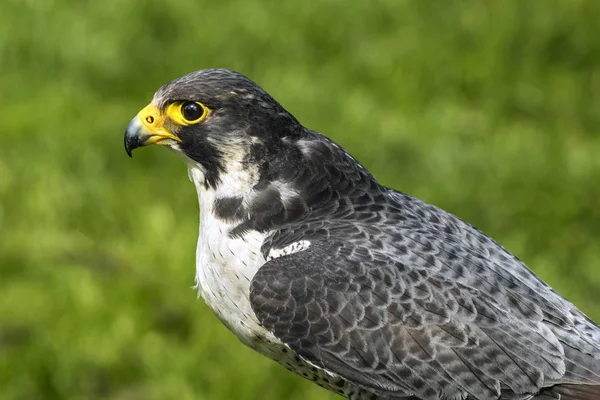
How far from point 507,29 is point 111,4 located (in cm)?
334

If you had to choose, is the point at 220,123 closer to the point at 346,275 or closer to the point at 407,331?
the point at 346,275

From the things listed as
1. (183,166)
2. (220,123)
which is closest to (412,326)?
(220,123)

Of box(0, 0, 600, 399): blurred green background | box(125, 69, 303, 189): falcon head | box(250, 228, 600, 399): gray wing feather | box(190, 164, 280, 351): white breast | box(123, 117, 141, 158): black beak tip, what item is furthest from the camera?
box(0, 0, 600, 399): blurred green background

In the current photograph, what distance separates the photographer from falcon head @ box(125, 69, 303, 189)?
437cm

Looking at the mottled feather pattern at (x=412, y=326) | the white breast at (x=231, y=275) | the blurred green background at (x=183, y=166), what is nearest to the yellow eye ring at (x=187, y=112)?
the white breast at (x=231, y=275)

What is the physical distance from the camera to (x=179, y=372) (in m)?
6.48

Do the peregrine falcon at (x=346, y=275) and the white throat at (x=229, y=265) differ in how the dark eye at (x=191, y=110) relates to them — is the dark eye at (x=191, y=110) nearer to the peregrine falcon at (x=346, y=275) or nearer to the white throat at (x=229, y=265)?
the peregrine falcon at (x=346, y=275)

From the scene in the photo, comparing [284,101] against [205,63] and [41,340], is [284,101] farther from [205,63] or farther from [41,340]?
[41,340]

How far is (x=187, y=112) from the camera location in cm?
443

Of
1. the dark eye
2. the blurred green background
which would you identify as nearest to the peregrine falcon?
the dark eye

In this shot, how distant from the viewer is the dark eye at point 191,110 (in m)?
4.41

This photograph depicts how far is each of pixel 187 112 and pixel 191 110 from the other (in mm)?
19

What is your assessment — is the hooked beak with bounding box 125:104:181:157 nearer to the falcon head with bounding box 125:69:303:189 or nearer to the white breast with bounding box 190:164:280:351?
the falcon head with bounding box 125:69:303:189

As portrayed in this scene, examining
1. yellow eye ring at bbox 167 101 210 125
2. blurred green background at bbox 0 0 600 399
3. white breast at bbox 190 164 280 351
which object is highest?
blurred green background at bbox 0 0 600 399
